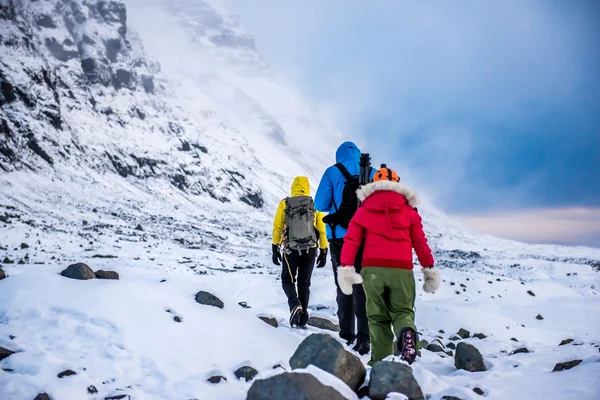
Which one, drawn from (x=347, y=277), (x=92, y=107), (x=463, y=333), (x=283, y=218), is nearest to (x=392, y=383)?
(x=347, y=277)

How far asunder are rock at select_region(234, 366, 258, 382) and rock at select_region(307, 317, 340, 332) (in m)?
3.20

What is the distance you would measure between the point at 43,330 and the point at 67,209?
133ft

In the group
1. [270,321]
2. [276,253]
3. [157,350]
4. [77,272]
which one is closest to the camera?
[157,350]

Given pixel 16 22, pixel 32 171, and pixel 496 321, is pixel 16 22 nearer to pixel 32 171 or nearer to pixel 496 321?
pixel 32 171

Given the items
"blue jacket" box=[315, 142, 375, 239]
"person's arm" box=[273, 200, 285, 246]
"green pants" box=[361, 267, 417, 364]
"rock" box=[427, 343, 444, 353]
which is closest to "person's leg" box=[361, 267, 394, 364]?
"green pants" box=[361, 267, 417, 364]

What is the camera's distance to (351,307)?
556 cm

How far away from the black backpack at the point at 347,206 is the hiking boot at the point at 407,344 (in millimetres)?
1778

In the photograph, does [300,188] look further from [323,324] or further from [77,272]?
[77,272]

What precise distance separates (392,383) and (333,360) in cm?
51

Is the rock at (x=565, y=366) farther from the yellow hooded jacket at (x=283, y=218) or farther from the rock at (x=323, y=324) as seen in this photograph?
the rock at (x=323, y=324)

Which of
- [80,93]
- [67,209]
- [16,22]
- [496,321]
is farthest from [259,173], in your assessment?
[496,321]

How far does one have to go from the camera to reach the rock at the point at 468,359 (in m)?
4.82

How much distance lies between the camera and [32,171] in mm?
51562

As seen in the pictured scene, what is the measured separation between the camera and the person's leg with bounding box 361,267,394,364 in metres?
3.83
